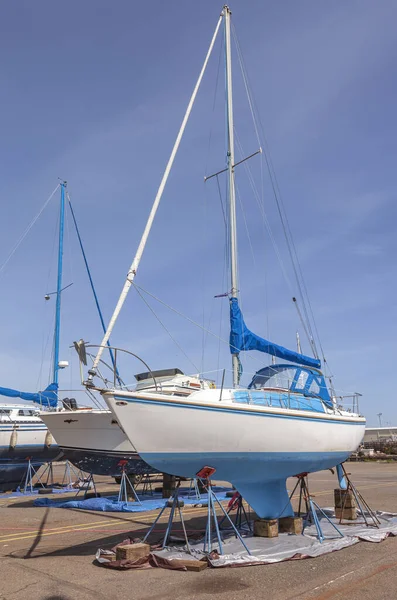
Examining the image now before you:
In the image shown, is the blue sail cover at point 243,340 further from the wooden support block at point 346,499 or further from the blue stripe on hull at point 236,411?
the wooden support block at point 346,499

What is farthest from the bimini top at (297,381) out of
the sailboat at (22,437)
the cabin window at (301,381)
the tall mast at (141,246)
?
the sailboat at (22,437)

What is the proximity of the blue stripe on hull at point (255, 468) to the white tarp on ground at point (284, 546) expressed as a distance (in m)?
0.64

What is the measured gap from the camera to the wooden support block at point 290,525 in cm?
970

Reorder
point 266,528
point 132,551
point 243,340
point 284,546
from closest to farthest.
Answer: point 132,551 < point 284,546 < point 266,528 < point 243,340

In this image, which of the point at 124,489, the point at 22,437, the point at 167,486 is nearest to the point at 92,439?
the point at 124,489

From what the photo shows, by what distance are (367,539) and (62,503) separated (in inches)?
393

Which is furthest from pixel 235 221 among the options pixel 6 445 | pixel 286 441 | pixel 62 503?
pixel 6 445

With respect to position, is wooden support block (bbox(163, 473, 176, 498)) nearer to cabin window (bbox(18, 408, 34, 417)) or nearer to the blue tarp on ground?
the blue tarp on ground

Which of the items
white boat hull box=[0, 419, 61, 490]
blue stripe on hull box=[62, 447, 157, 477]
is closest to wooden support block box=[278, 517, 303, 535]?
blue stripe on hull box=[62, 447, 157, 477]

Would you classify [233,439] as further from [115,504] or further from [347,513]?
[115,504]

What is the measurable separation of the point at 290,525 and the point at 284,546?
1.18 metres

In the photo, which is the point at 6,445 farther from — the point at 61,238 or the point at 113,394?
the point at 113,394

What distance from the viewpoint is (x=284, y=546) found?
340 inches

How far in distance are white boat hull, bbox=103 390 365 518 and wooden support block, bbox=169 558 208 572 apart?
139 cm
